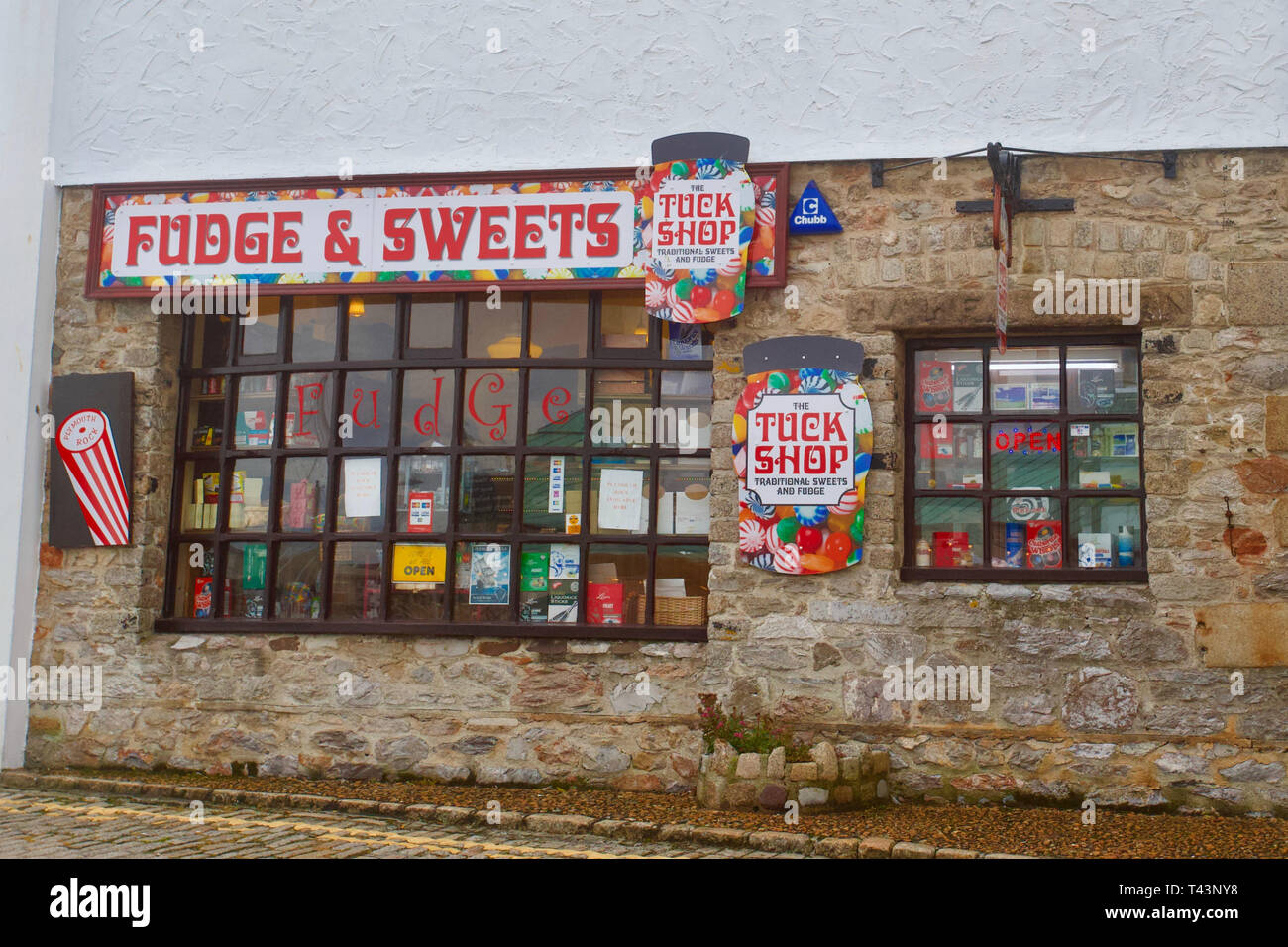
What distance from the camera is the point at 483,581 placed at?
7.55 m

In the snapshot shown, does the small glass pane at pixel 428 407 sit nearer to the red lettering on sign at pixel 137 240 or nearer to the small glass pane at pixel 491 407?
the small glass pane at pixel 491 407

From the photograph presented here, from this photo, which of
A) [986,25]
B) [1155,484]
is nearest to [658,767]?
[1155,484]

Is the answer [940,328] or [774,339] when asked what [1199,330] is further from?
[774,339]

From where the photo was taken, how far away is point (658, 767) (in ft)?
23.2

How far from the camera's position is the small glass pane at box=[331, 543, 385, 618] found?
765cm

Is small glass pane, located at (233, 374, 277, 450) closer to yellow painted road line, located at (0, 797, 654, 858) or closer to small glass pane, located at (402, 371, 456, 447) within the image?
small glass pane, located at (402, 371, 456, 447)

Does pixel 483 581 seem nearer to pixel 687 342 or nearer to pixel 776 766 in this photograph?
pixel 687 342

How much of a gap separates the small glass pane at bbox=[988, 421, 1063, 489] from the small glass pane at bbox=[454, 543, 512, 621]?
2848mm

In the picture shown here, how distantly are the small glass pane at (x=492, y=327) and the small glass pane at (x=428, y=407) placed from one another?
0.76 feet

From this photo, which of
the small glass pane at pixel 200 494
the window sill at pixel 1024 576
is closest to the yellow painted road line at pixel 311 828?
the small glass pane at pixel 200 494

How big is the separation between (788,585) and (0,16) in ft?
19.8

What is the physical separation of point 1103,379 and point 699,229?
239 cm

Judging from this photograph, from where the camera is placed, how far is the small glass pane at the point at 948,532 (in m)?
7.08

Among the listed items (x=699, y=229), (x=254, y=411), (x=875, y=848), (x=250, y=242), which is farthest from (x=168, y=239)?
(x=875, y=848)
